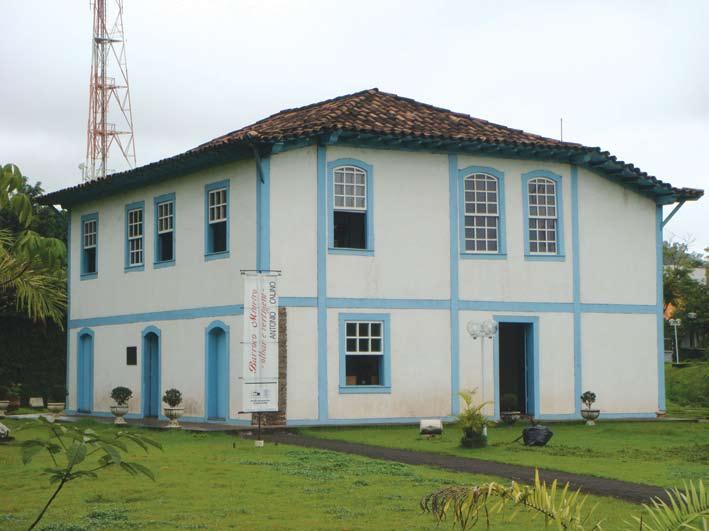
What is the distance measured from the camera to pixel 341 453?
56.8 ft

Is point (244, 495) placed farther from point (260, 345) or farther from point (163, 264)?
point (163, 264)

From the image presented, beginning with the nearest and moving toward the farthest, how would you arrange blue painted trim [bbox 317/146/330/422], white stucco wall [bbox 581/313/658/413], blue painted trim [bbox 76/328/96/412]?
blue painted trim [bbox 317/146/330/422] → white stucco wall [bbox 581/313/658/413] → blue painted trim [bbox 76/328/96/412]

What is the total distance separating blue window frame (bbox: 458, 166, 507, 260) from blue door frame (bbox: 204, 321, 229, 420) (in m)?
5.37

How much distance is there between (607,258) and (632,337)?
6.17ft

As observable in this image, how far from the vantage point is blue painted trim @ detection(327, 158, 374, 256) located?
23.2 meters

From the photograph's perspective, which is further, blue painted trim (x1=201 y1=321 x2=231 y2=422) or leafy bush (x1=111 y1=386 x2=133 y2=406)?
leafy bush (x1=111 y1=386 x2=133 y2=406)

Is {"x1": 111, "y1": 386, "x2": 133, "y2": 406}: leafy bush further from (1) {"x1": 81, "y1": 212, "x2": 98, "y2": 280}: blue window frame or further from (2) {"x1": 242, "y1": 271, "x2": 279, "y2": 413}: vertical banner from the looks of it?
(2) {"x1": 242, "y1": 271, "x2": 279, "y2": 413}: vertical banner

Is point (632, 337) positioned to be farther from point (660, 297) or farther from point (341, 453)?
point (341, 453)

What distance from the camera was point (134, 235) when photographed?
2727 cm

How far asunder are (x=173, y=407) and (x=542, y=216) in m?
8.87

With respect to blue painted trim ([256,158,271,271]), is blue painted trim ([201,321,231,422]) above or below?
below

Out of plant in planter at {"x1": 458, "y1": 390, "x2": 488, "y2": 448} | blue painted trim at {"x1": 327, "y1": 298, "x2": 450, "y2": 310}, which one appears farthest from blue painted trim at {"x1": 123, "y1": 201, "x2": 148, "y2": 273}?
plant in planter at {"x1": 458, "y1": 390, "x2": 488, "y2": 448}

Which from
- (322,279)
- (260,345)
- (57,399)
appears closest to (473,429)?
(260,345)

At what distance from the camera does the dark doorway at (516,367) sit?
25109 millimetres
